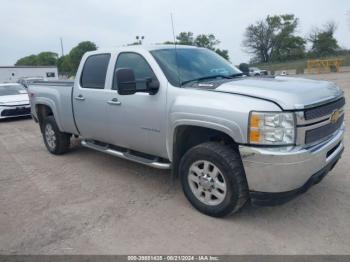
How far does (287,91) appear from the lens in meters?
3.37

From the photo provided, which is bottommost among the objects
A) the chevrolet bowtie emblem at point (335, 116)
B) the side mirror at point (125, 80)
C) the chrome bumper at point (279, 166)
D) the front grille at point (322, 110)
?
the chrome bumper at point (279, 166)

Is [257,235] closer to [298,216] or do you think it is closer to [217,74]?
[298,216]

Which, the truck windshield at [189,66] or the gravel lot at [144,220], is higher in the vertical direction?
the truck windshield at [189,66]

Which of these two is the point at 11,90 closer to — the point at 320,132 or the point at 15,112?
the point at 15,112

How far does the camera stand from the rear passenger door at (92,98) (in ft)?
16.6

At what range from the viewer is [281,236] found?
3398 mm

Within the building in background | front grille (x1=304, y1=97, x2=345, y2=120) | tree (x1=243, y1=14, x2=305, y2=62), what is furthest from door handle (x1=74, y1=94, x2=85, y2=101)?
tree (x1=243, y1=14, x2=305, y2=62)

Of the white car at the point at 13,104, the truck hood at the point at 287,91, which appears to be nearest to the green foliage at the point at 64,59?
the white car at the point at 13,104

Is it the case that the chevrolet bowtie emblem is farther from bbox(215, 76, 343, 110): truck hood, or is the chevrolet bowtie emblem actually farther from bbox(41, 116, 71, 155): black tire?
bbox(41, 116, 71, 155): black tire

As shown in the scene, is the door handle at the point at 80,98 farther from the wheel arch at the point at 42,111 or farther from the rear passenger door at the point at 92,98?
the wheel arch at the point at 42,111

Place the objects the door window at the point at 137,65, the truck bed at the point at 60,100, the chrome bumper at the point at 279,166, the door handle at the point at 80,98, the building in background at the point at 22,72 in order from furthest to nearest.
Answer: the building in background at the point at 22,72 → the truck bed at the point at 60,100 → the door handle at the point at 80,98 → the door window at the point at 137,65 → the chrome bumper at the point at 279,166

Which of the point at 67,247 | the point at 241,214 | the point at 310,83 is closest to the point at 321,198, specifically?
the point at 241,214

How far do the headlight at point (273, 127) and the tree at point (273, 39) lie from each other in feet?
272

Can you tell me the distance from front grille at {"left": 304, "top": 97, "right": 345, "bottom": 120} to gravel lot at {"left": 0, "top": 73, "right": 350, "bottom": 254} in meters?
1.12
